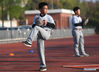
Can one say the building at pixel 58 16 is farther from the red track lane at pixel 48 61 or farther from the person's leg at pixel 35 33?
the person's leg at pixel 35 33

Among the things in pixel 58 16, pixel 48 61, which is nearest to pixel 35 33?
pixel 48 61

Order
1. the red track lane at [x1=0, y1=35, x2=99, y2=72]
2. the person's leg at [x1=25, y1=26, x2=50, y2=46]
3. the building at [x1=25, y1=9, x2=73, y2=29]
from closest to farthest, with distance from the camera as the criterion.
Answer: the person's leg at [x1=25, y1=26, x2=50, y2=46]
the red track lane at [x1=0, y1=35, x2=99, y2=72]
the building at [x1=25, y1=9, x2=73, y2=29]

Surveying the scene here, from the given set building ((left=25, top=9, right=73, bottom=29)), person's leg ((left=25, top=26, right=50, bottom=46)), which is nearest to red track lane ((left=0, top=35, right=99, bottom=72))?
person's leg ((left=25, top=26, right=50, bottom=46))

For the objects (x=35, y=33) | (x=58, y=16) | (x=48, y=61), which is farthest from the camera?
(x=58, y=16)

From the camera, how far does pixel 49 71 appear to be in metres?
9.44

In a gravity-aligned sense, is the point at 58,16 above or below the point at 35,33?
above

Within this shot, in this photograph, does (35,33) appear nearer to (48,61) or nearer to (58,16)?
(48,61)

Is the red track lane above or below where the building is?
below

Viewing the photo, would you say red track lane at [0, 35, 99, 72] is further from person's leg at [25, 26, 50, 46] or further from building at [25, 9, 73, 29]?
building at [25, 9, 73, 29]

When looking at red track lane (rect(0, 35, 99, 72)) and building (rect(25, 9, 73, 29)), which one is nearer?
red track lane (rect(0, 35, 99, 72))

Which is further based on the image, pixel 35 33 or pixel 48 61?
pixel 48 61

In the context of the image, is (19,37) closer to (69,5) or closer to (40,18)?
(40,18)

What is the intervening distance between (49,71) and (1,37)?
2977 centimetres

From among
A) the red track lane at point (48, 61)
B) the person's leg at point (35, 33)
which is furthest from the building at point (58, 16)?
the person's leg at point (35, 33)
